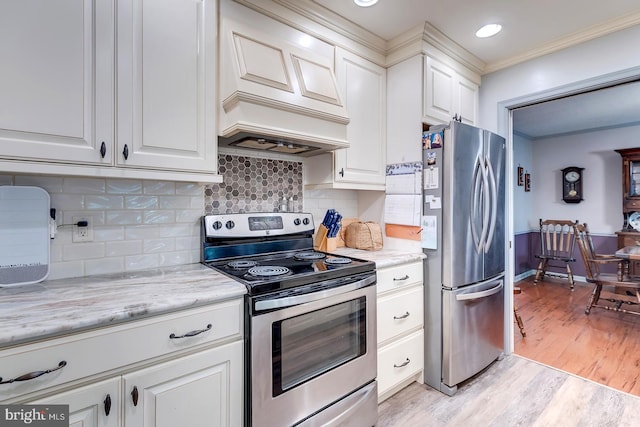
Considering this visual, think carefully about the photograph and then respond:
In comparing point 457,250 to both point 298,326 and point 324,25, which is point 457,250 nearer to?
point 298,326

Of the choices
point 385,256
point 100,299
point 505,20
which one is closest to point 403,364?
point 385,256

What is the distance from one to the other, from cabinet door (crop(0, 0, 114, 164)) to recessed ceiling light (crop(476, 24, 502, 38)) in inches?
87.7

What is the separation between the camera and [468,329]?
7.04 ft

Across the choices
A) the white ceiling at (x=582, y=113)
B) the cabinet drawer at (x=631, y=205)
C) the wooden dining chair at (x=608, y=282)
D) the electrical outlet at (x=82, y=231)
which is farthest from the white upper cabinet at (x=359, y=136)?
the cabinet drawer at (x=631, y=205)

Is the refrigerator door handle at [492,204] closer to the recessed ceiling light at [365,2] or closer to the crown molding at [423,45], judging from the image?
the crown molding at [423,45]

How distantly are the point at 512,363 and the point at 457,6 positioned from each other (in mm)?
2635

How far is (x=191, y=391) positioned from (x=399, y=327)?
1.30 m

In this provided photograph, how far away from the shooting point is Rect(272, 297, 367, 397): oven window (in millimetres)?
1369

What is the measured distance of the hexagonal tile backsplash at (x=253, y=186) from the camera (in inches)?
74.5

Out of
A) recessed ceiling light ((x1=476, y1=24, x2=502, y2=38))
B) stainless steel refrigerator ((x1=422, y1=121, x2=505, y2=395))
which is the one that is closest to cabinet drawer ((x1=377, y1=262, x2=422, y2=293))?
stainless steel refrigerator ((x1=422, y1=121, x2=505, y2=395))

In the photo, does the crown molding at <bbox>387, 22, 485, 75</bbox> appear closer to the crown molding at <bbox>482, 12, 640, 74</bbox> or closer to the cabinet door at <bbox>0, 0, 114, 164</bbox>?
the crown molding at <bbox>482, 12, 640, 74</bbox>

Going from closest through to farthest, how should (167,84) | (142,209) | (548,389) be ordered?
1. (167,84)
2. (142,209)
3. (548,389)

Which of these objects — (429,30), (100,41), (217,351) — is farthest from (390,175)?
Result: (100,41)

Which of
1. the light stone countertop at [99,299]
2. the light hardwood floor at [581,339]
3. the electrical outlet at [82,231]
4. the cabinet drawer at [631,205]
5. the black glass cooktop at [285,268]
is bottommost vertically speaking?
the light hardwood floor at [581,339]
